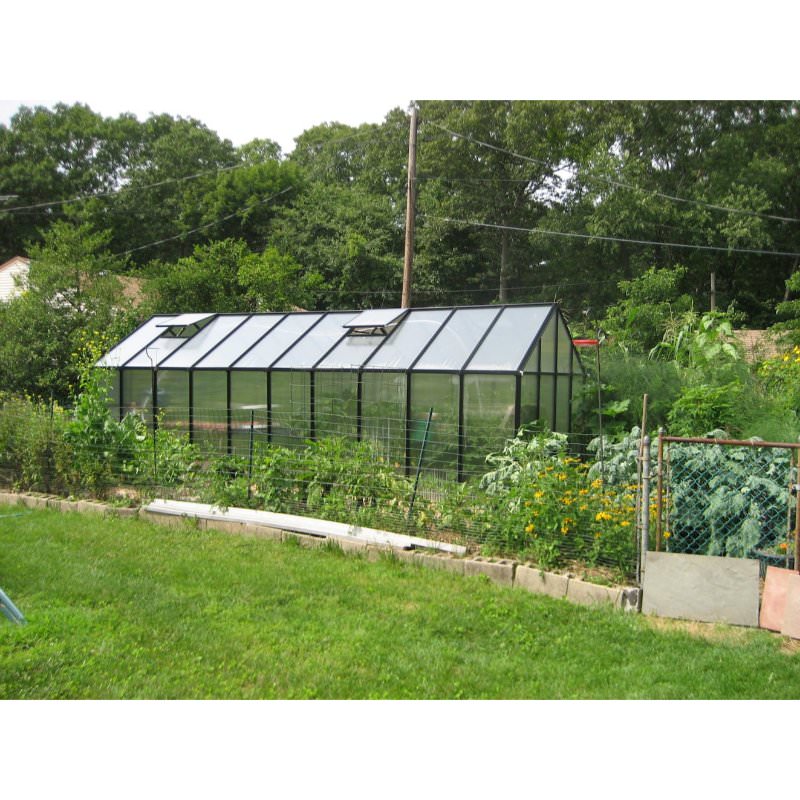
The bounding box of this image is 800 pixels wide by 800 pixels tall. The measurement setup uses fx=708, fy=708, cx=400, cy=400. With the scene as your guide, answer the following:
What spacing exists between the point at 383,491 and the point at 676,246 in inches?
784

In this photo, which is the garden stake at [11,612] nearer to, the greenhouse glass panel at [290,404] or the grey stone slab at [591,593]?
the grey stone slab at [591,593]

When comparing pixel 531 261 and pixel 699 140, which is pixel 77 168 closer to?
pixel 531 261

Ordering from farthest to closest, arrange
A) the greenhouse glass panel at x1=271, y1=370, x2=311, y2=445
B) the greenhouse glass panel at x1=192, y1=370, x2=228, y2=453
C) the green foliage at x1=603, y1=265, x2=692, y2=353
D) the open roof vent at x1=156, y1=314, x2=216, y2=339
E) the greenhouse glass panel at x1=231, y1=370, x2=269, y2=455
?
the green foliage at x1=603, y1=265, x2=692, y2=353 < the open roof vent at x1=156, y1=314, x2=216, y2=339 < the greenhouse glass panel at x1=192, y1=370, x2=228, y2=453 < the greenhouse glass panel at x1=231, y1=370, x2=269, y2=455 < the greenhouse glass panel at x1=271, y1=370, x2=311, y2=445

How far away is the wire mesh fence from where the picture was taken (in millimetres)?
5305

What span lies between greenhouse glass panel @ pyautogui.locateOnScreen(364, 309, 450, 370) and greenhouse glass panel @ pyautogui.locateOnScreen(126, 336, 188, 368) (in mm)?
3461

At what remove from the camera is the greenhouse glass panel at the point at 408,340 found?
855 cm

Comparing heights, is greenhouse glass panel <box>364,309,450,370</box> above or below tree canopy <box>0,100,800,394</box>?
below

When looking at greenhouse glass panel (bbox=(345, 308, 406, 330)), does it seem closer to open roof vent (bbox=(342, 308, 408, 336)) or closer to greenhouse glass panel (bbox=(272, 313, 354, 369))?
open roof vent (bbox=(342, 308, 408, 336))

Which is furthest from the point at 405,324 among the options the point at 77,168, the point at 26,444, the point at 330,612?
the point at 77,168

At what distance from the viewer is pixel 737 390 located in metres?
8.00

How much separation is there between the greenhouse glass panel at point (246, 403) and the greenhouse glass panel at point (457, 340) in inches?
88.0

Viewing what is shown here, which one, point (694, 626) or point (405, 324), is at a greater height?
point (405, 324)

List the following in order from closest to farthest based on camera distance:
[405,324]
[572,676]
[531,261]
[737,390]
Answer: [572,676] → [737,390] → [405,324] → [531,261]

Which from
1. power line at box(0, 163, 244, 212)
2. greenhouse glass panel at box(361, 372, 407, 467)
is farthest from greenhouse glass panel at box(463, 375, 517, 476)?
power line at box(0, 163, 244, 212)
